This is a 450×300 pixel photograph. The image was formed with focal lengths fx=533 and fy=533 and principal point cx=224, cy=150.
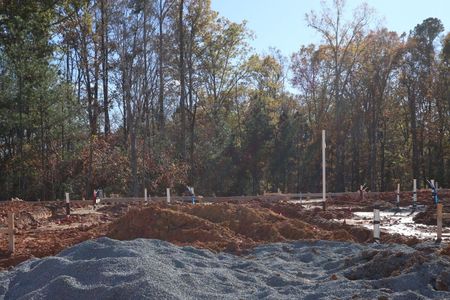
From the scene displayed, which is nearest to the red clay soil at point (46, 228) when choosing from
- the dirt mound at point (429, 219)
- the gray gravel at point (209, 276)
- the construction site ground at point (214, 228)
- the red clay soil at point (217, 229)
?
the construction site ground at point (214, 228)

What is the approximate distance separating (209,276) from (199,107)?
4037 centimetres

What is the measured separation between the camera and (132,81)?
39.4 meters

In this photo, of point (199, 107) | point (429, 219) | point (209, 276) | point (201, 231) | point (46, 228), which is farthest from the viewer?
point (199, 107)

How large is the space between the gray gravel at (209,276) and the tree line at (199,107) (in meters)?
24.6

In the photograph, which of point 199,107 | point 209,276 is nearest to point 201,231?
point 209,276

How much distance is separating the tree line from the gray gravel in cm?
2459

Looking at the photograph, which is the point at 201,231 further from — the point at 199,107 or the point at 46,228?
the point at 199,107

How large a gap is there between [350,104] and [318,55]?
5.54 metres

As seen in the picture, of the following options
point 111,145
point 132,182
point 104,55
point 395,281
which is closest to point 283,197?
point 132,182

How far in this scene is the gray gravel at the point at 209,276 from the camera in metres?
6.27

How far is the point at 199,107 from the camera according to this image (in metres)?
47.2

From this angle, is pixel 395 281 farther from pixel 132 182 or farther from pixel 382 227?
pixel 132 182

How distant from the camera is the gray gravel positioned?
627 centimetres

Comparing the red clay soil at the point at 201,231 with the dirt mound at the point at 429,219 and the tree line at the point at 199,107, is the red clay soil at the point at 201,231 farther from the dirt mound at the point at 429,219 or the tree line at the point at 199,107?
the tree line at the point at 199,107
